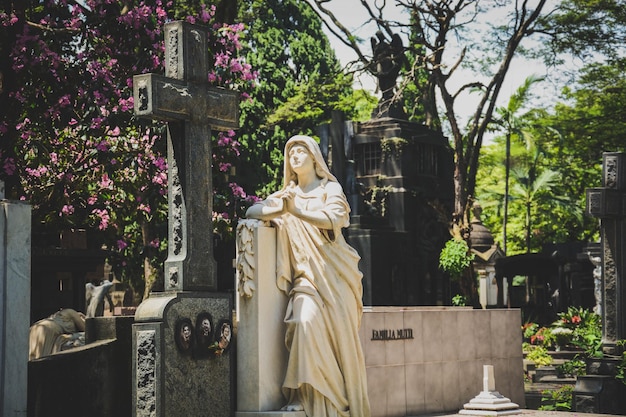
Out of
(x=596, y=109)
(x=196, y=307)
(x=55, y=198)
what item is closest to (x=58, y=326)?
(x=55, y=198)

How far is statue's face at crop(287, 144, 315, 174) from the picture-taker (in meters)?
10.2

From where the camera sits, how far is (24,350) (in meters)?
8.73

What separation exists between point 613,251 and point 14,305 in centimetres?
978

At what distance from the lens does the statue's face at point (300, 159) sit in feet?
33.6

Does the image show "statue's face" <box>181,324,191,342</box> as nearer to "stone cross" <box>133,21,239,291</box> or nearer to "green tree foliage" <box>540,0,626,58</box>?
"stone cross" <box>133,21,239,291</box>

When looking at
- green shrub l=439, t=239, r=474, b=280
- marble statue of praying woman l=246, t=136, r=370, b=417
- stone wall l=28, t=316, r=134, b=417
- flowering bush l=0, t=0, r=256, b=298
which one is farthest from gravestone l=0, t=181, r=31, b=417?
green shrub l=439, t=239, r=474, b=280

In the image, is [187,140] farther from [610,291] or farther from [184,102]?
[610,291]

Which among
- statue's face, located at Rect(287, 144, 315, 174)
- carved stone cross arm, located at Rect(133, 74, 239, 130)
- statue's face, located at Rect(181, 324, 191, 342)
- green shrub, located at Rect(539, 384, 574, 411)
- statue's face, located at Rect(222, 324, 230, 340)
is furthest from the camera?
green shrub, located at Rect(539, 384, 574, 411)

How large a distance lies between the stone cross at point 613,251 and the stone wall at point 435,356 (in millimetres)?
1975

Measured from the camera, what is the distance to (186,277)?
910 centimetres

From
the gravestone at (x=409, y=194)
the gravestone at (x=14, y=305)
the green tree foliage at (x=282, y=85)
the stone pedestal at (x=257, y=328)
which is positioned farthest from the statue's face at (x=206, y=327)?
the green tree foliage at (x=282, y=85)

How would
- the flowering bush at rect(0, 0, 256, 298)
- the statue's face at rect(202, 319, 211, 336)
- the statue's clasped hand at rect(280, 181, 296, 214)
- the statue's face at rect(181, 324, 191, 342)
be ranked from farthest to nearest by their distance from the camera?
1. the flowering bush at rect(0, 0, 256, 298)
2. the statue's clasped hand at rect(280, 181, 296, 214)
3. the statue's face at rect(202, 319, 211, 336)
4. the statue's face at rect(181, 324, 191, 342)

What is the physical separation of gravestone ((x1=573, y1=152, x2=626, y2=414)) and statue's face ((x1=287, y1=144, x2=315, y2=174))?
671 centimetres

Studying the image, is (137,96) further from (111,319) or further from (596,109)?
(596,109)
